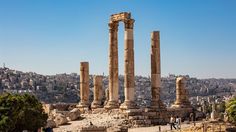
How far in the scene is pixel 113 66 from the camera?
152ft

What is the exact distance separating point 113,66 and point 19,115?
11.9 metres

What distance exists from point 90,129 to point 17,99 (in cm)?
1136

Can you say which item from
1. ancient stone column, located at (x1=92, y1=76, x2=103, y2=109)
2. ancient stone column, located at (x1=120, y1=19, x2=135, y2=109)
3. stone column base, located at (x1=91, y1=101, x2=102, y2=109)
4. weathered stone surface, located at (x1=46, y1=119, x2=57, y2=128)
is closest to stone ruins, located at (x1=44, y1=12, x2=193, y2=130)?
ancient stone column, located at (x1=120, y1=19, x2=135, y2=109)

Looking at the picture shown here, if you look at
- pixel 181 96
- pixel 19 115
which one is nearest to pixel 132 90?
pixel 181 96

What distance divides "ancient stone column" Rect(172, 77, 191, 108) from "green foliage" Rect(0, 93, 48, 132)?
581 inches

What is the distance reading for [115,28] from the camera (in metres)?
46.1

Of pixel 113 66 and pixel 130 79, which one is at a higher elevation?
pixel 113 66

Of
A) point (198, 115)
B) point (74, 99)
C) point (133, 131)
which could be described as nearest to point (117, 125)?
point (133, 131)

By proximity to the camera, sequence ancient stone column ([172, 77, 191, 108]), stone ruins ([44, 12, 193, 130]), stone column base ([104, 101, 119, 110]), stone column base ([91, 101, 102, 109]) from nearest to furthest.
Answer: stone ruins ([44, 12, 193, 130]), stone column base ([104, 101, 119, 110]), ancient stone column ([172, 77, 191, 108]), stone column base ([91, 101, 102, 109])

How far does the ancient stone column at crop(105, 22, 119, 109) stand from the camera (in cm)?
4556

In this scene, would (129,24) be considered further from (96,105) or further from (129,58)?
(96,105)

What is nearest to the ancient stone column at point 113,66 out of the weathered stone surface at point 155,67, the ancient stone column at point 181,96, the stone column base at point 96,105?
the weathered stone surface at point 155,67

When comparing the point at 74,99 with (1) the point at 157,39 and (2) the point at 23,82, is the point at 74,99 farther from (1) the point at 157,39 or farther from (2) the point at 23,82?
(1) the point at 157,39

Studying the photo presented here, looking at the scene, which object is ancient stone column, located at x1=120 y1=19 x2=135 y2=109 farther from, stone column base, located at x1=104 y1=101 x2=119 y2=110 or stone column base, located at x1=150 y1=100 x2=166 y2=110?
stone column base, located at x1=104 y1=101 x2=119 y2=110
